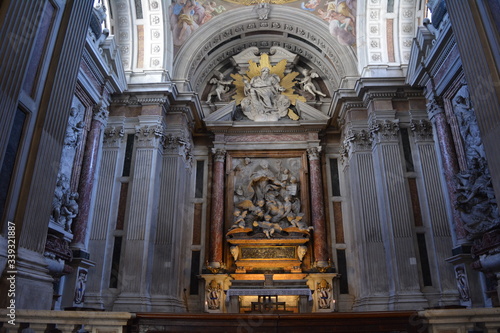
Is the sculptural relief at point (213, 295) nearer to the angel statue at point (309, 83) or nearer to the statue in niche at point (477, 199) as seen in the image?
the statue in niche at point (477, 199)

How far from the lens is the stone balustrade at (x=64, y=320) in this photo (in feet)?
13.4

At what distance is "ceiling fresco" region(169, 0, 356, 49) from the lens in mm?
13094

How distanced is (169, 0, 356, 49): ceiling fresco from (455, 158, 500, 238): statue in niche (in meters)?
6.31

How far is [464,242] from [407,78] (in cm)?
495

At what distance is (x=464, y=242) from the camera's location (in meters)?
8.90

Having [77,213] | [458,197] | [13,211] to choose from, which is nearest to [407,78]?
[458,197]

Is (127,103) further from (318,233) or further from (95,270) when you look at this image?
(318,233)

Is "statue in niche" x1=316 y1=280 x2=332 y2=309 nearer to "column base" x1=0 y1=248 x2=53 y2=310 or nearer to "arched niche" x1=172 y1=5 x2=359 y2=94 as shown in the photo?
"arched niche" x1=172 y1=5 x2=359 y2=94

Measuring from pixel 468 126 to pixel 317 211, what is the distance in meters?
5.41

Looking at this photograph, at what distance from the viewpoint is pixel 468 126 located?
29.1 feet

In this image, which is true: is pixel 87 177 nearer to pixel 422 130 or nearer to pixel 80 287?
pixel 80 287

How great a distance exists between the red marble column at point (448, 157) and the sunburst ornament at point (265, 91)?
5217 mm

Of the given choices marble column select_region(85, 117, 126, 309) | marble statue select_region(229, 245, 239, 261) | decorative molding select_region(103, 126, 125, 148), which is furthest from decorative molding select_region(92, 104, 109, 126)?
marble statue select_region(229, 245, 239, 261)

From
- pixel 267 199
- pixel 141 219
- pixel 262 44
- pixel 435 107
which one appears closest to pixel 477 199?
pixel 435 107
